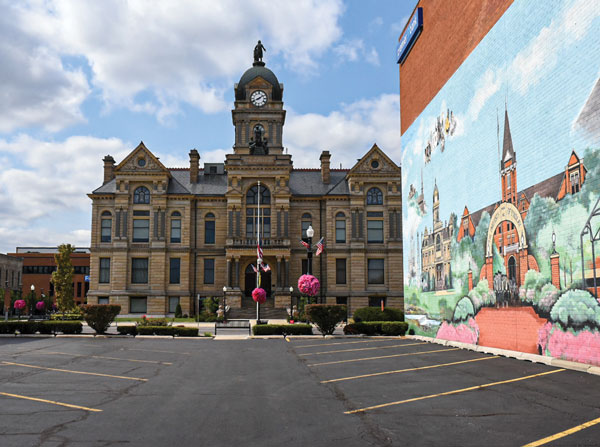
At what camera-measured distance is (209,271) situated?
54.0 meters

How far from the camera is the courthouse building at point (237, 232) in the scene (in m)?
52.6

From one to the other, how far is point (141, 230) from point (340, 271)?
1968 centimetres

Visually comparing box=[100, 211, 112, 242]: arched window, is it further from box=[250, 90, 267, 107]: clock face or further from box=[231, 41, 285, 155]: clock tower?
box=[250, 90, 267, 107]: clock face

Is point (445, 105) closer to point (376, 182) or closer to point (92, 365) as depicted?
point (92, 365)

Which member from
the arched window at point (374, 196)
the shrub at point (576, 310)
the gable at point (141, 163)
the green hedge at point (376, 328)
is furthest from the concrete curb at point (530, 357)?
the gable at point (141, 163)

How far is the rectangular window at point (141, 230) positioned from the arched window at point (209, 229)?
554cm

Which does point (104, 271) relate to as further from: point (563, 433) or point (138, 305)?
point (563, 433)

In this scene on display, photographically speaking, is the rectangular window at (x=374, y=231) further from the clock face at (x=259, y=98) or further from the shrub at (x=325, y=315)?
the shrub at (x=325, y=315)

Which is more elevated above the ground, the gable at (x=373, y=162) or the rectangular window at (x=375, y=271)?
the gable at (x=373, y=162)

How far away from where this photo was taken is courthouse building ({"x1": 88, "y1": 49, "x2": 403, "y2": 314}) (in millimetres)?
52625

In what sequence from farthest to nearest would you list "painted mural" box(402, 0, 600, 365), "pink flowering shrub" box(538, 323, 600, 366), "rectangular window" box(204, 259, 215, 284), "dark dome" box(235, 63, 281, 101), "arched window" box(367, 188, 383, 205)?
"dark dome" box(235, 63, 281, 101), "rectangular window" box(204, 259, 215, 284), "arched window" box(367, 188, 383, 205), "painted mural" box(402, 0, 600, 365), "pink flowering shrub" box(538, 323, 600, 366)

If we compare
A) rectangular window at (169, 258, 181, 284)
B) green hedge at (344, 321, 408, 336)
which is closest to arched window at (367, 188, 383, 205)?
rectangular window at (169, 258, 181, 284)

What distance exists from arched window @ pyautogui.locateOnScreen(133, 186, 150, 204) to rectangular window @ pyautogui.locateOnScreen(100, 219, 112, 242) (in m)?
3.34

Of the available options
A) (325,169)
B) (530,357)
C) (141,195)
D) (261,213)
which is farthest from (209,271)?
(530,357)
